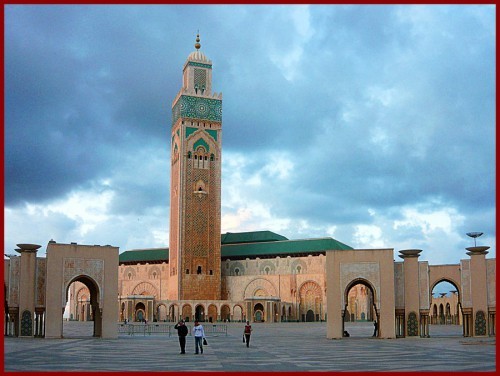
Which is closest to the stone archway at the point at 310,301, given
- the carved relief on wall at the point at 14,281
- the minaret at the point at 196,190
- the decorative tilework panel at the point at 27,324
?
the minaret at the point at 196,190

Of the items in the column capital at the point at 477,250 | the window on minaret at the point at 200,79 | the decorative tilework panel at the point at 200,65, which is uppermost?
the decorative tilework panel at the point at 200,65

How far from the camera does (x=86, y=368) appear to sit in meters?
12.0

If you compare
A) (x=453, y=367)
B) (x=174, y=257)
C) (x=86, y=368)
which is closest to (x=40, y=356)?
(x=86, y=368)

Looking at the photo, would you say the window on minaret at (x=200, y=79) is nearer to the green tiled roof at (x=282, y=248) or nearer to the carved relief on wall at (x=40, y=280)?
the green tiled roof at (x=282, y=248)

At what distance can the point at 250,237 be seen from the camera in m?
69.1

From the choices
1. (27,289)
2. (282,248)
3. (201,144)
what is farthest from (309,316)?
(27,289)

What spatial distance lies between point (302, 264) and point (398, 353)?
45.2 metres

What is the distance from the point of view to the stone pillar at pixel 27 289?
2303cm

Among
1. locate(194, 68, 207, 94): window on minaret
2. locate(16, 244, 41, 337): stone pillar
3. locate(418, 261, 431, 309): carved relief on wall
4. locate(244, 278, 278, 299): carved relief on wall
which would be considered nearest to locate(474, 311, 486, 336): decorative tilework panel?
locate(418, 261, 431, 309): carved relief on wall

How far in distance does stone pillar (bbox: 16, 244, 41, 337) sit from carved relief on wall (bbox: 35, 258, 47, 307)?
0.14m

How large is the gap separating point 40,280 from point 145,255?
148ft

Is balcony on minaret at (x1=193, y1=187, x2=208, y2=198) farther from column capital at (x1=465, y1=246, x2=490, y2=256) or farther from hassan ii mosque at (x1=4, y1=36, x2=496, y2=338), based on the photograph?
column capital at (x1=465, y1=246, x2=490, y2=256)

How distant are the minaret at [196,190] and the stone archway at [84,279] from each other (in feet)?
116

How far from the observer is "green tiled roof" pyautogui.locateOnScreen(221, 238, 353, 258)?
6172 centimetres
